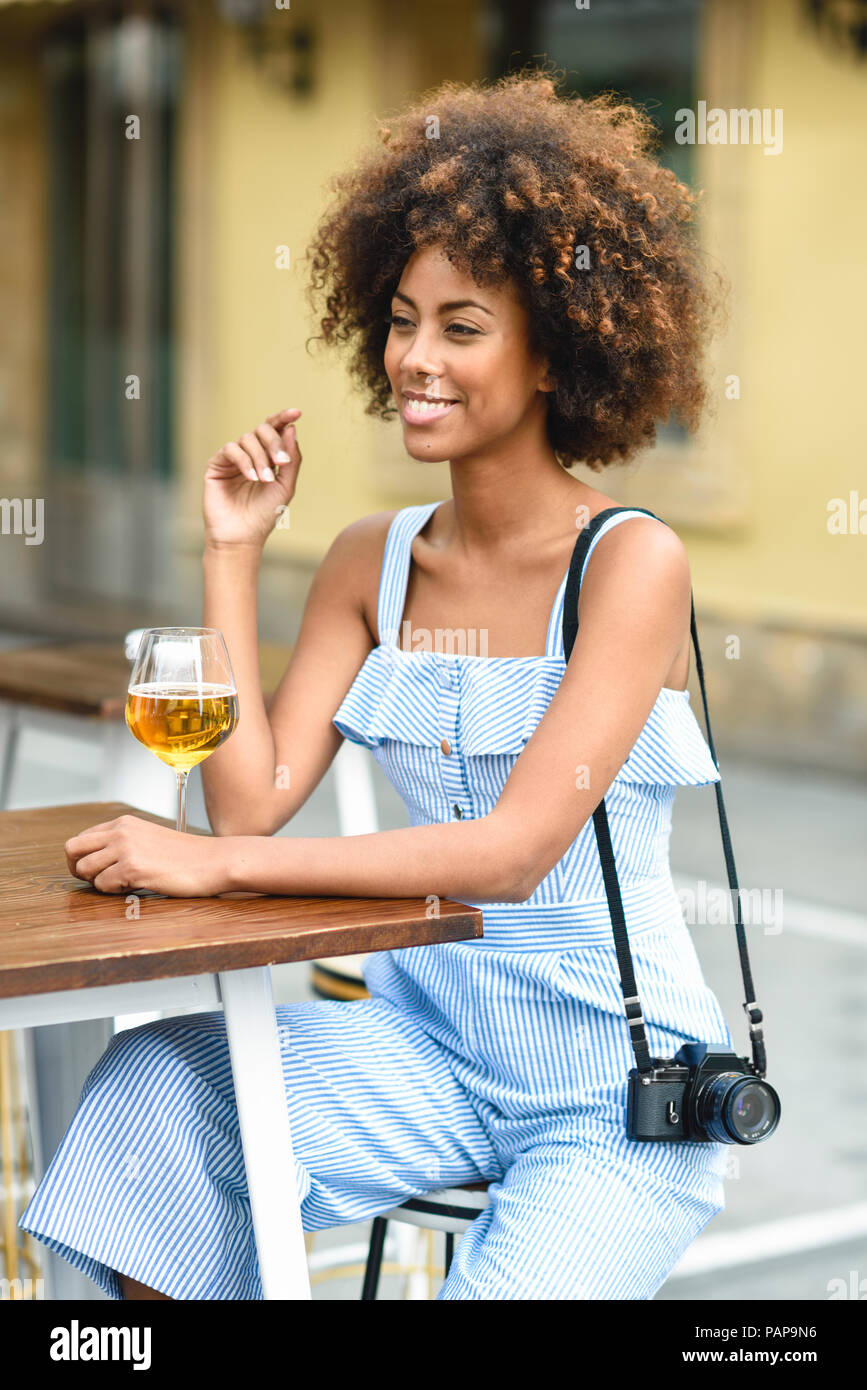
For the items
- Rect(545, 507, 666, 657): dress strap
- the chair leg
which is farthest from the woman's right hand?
the chair leg

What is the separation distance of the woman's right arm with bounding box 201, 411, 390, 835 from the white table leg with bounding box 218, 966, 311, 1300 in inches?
19.9

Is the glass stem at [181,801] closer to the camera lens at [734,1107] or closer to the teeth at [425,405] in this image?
the teeth at [425,405]

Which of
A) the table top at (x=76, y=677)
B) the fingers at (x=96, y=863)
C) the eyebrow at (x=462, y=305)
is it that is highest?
the eyebrow at (x=462, y=305)

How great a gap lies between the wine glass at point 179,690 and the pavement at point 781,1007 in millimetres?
788

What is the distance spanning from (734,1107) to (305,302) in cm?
356

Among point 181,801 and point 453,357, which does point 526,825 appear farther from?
point 453,357

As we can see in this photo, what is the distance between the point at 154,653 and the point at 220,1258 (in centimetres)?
64

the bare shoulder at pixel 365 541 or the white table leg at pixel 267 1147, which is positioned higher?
the bare shoulder at pixel 365 541

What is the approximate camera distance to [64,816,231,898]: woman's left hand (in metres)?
1.74

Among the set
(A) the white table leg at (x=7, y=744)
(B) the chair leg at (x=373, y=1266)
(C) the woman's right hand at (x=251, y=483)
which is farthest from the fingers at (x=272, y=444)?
(A) the white table leg at (x=7, y=744)

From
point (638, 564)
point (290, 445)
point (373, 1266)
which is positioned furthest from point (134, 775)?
point (638, 564)

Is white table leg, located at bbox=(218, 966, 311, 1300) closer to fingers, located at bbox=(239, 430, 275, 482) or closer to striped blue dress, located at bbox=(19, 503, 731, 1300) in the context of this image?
striped blue dress, located at bbox=(19, 503, 731, 1300)

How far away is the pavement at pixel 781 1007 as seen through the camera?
3.05 meters

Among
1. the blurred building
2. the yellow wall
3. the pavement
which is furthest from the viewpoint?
the blurred building
